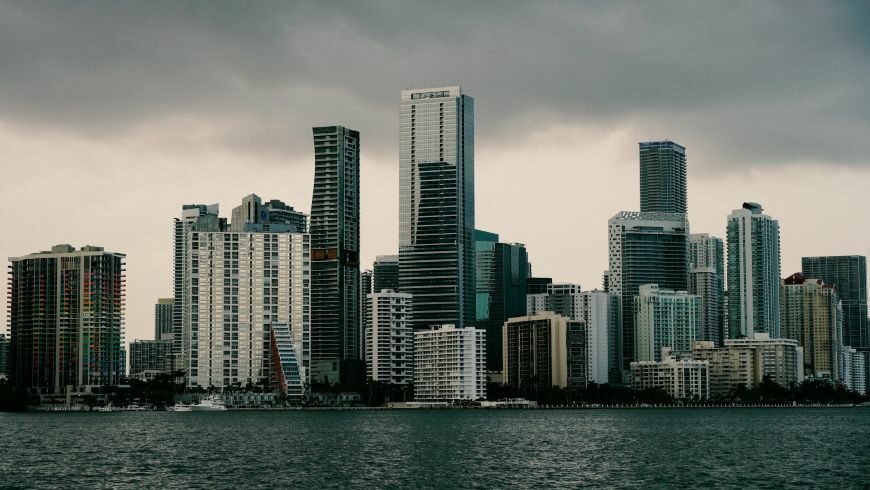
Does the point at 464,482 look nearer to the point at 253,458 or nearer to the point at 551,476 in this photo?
the point at 551,476

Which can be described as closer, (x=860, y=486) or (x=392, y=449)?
(x=860, y=486)

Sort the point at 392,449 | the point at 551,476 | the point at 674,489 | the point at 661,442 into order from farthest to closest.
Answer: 1. the point at 661,442
2. the point at 392,449
3. the point at 551,476
4. the point at 674,489

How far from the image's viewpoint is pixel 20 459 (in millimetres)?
160125

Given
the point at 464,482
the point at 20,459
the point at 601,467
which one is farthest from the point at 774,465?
the point at 20,459

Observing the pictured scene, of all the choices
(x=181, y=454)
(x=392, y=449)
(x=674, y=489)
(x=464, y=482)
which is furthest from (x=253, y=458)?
(x=674, y=489)

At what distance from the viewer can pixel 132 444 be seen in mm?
192375

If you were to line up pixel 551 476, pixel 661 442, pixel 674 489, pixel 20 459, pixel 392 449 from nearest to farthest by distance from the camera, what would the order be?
pixel 674 489 < pixel 551 476 < pixel 20 459 < pixel 392 449 < pixel 661 442

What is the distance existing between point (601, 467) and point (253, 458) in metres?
43.1

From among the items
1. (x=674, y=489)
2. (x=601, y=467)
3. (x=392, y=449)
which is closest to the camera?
(x=674, y=489)

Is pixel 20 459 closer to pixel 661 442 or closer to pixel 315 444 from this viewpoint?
pixel 315 444

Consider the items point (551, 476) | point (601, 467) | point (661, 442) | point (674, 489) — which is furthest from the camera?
point (661, 442)

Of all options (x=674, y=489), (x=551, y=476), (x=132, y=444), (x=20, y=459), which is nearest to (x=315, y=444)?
(x=132, y=444)

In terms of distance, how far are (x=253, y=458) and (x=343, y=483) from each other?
33.8 metres

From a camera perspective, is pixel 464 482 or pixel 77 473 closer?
pixel 464 482
